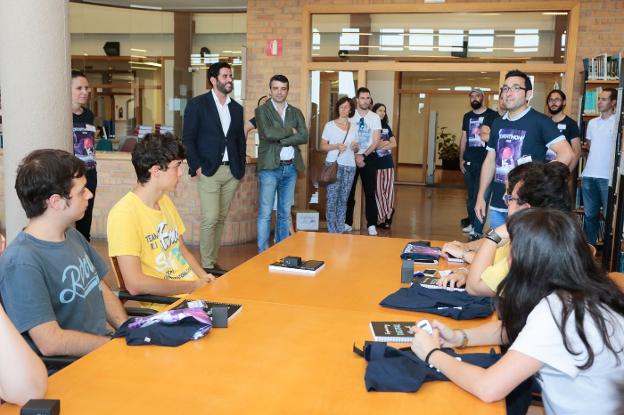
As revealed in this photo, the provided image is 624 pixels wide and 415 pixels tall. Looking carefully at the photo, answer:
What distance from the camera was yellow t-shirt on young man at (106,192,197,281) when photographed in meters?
2.67

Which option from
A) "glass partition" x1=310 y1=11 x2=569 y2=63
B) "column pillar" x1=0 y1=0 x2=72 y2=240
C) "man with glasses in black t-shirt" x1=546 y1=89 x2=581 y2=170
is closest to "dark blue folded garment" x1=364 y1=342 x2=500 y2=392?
"column pillar" x1=0 y1=0 x2=72 y2=240

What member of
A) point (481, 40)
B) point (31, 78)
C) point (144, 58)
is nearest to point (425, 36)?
point (481, 40)

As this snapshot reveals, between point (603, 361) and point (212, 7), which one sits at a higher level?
point (212, 7)

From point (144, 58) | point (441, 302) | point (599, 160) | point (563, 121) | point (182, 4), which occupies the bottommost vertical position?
point (441, 302)

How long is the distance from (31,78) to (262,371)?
2.21 metres

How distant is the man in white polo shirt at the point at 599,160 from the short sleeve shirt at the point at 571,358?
17.1 feet

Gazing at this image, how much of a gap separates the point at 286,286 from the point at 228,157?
2.93 meters

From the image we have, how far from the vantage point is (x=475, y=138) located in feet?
24.9

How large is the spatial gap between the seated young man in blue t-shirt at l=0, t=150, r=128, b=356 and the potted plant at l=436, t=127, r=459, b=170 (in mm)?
15447

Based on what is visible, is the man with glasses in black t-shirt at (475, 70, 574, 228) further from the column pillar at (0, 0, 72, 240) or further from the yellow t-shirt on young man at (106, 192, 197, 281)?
the column pillar at (0, 0, 72, 240)

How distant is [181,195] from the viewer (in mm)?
6504

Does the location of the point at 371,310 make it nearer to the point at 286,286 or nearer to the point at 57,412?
the point at 286,286

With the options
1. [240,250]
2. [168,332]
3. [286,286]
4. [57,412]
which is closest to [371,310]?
[286,286]

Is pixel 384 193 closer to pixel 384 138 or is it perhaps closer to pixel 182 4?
pixel 384 138
